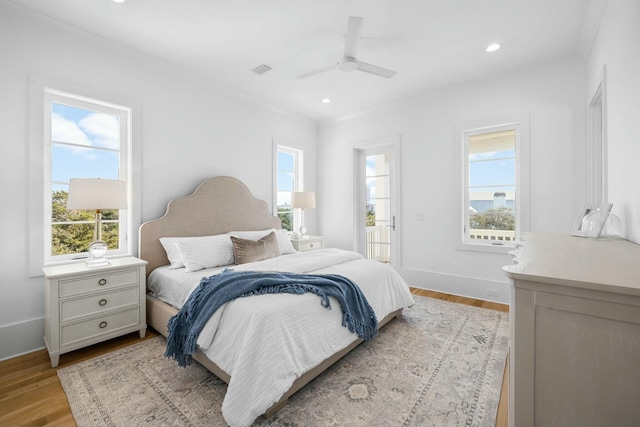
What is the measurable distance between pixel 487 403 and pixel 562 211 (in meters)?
2.44

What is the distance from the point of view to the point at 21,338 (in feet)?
7.66

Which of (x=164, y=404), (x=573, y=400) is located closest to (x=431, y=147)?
(x=573, y=400)

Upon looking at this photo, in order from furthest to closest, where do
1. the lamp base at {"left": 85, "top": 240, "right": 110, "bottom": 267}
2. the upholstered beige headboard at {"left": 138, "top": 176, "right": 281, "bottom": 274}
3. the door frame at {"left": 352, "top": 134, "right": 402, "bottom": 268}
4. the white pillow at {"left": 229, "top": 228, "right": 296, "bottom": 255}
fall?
the door frame at {"left": 352, "top": 134, "right": 402, "bottom": 268} < the white pillow at {"left": 229, "top": 228, "right": 296, "bottom": 255} < the upholstered beige headboard at {"left": 138, "top": 176, "right": 281, "bottom": 274} < the lamp base at {"left": 85, "top": 240, "right": 110, "bottom": 267}

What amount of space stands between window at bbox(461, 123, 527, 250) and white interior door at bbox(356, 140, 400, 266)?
3.18 feet

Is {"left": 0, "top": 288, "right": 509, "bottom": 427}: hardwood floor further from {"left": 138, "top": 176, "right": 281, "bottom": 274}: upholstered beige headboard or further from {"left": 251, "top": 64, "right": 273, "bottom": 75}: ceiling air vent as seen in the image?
{"left": 251, "top": 64, "right": 273, "bottom": 75}: ceiling air vent

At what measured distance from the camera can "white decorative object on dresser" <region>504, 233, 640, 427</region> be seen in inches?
29.9

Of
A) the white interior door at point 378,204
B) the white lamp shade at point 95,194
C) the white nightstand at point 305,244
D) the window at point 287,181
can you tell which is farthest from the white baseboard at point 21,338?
the white interior door at point 378,204

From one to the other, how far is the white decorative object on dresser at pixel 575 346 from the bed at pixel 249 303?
1.15 meters

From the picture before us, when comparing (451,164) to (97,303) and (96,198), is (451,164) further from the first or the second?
(97,303)

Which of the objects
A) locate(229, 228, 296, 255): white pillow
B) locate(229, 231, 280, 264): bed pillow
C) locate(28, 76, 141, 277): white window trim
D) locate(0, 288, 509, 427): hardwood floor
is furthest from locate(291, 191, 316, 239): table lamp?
locate(28, 76, 141, 277): white window trim

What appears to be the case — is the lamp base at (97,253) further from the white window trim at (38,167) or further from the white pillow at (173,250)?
the white pillow at (173,250)

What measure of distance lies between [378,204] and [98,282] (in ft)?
12.2

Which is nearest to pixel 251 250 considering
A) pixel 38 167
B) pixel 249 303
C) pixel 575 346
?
pixel 249 303

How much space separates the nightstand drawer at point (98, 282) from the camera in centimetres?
223
